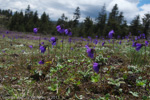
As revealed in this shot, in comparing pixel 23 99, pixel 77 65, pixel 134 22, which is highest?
pixel 134 22

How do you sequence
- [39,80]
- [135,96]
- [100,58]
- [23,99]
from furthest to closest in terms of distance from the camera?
1. [100,58]
2. [39,80]
3. [135,96]
4. [23,99]

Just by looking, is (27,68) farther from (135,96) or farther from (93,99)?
(135,96)

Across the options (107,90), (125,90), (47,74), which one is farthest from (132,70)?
(47,74)

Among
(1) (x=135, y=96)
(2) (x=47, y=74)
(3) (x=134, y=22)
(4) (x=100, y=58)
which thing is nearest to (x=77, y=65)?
(4) (x=100, y=58)

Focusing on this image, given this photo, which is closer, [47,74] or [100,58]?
[47,74]

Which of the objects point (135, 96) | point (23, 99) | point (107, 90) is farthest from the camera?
point (107, 90)

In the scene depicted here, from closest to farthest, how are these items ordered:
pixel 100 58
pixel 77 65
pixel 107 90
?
pixel 107 90
pixel 100 58
pixel 77 65

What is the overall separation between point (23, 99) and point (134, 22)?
4305cm

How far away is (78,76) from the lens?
10.6 feet

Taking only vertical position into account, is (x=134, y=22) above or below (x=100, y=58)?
above

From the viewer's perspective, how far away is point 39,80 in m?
3.17

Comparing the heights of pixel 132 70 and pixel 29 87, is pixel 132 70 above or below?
above

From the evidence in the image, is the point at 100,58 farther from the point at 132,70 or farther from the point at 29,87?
the point at 29,87

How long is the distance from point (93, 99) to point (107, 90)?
0.46 metres
